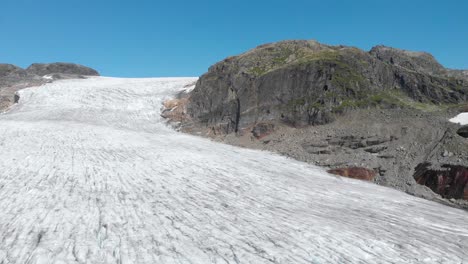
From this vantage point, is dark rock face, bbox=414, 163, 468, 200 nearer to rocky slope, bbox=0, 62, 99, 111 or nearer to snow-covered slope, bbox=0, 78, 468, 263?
snow-covered slope, bbox=0, 78, 468, 263

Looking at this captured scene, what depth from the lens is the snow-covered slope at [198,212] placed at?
5156mm

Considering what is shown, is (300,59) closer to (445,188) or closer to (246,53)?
(246,53)

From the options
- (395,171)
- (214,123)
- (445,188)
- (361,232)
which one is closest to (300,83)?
(214,123)

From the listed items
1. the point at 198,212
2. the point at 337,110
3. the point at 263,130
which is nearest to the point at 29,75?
the point at 263,130

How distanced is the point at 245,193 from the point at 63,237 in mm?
4046

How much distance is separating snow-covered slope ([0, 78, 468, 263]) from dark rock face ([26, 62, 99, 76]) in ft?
124

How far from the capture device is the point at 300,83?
17.8 metres

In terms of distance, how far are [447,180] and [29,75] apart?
4377cm

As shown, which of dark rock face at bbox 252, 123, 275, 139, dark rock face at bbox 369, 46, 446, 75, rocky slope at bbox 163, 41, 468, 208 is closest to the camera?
rocky slope at bbox 163, 41, 468, 208

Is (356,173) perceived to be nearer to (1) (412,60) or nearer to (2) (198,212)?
(2) (198,212)

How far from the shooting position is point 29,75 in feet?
137

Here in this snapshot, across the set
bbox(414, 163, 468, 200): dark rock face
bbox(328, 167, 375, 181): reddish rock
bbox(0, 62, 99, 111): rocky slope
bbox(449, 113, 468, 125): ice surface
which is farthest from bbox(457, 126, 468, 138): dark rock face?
bbox(0, 62, 99, 111): rocky slope

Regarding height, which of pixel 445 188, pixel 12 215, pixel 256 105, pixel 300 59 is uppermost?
pixel 300 59

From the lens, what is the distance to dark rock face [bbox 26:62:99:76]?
153 ft
